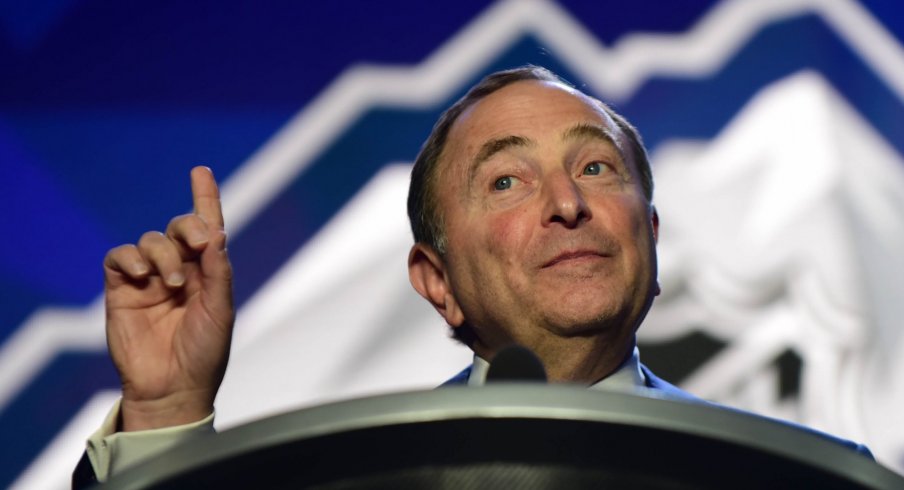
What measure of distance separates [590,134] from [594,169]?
43mm

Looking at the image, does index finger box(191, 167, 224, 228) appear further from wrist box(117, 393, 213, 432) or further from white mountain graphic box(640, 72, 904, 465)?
white mountain graphic box(640, 72, 904, 465)

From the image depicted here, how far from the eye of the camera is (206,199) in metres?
0.97

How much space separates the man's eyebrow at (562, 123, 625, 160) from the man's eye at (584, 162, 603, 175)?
1.3 inches

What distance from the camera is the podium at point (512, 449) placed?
0.37m

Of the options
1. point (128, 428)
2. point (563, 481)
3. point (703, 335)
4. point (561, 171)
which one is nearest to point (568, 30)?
point (703, 335)

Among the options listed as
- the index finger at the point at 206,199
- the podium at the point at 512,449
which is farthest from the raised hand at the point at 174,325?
the podium at the point at 512,449

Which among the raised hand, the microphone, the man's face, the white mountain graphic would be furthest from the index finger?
the white mountain graphic

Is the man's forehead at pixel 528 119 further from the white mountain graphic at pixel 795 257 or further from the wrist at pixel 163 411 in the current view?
the white mountain graphic at pixel 795 257

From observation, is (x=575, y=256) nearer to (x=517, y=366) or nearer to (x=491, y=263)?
(x=491, y=263)

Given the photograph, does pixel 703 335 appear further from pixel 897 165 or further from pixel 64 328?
pixel 64 328

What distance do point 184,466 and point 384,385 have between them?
63.7 inches

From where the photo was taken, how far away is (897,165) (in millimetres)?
2094

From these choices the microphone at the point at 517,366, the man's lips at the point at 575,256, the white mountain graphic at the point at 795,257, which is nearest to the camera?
the microphone at the point at 517,366

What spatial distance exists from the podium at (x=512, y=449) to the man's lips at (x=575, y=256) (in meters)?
0.76
